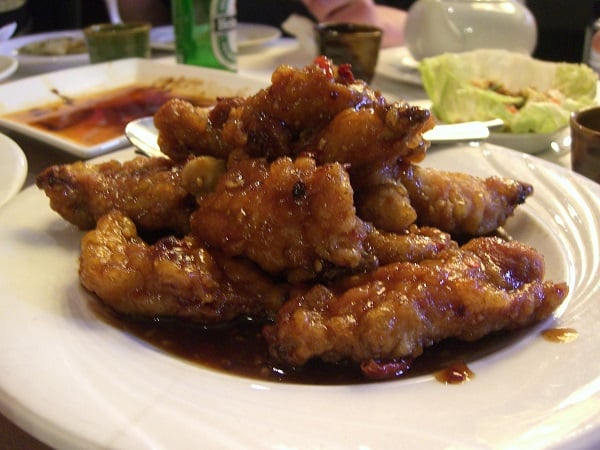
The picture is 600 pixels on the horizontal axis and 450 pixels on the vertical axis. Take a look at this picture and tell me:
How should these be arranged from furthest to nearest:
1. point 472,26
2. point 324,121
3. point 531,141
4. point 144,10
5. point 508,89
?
point 144,10 → point 472,26 → point 508,89 → point 531,141 → point 324,121

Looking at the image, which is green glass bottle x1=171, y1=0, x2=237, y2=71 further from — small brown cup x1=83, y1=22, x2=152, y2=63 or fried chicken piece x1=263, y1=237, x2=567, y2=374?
fried chicken piece x1=263, y1=237, x2=567, y2=374

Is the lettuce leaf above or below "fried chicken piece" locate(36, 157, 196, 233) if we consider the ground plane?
below

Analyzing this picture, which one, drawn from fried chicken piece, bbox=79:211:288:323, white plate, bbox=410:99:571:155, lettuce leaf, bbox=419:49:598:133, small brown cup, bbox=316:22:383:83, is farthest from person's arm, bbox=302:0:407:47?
fried chicken piece, bbox=79:211:288:323

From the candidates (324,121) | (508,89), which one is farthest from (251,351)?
(508,89)

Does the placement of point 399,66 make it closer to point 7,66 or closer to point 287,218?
point 7,66

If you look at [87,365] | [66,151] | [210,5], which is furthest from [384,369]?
[210,5]

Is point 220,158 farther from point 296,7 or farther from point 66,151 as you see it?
point 296,7
